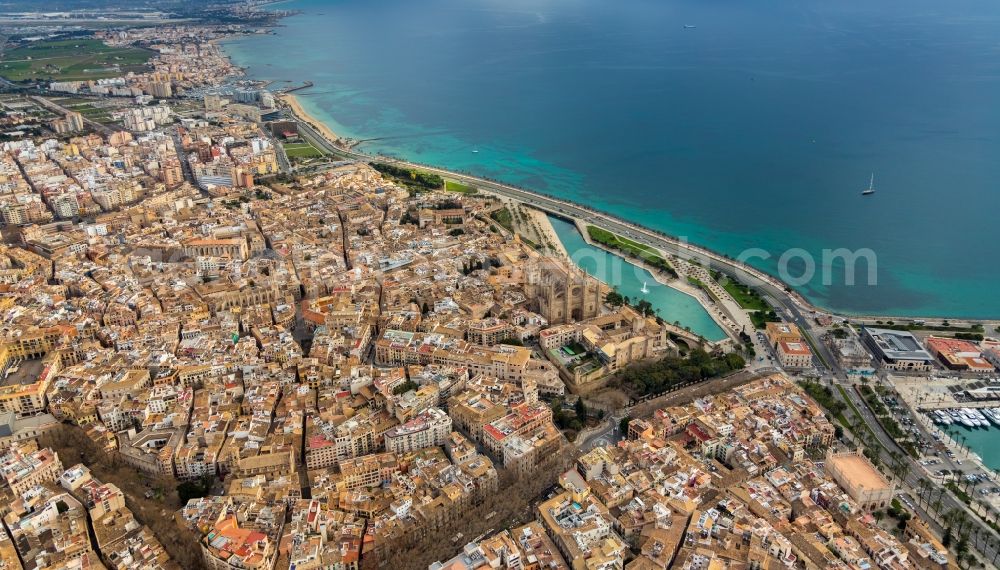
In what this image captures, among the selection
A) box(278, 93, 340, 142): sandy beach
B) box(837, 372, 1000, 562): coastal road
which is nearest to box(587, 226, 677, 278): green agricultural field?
box(837, 372, 1000, 562): coastal road

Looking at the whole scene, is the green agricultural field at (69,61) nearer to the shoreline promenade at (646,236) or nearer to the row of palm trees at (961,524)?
the shoreline promenade at (646,236)

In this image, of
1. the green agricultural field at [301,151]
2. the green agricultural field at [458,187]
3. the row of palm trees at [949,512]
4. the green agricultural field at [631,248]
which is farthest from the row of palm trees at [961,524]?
the green agricultural field at [301,151]

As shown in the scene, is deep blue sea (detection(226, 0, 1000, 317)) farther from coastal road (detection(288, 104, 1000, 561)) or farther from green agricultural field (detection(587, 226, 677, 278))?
green agricultural field (detection(587, 226, 677, 278))

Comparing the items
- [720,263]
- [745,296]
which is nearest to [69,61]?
[720,263]

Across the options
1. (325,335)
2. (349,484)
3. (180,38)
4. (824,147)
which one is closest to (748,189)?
(824,147)

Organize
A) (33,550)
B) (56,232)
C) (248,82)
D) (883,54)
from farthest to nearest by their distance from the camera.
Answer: (883,54), (248,82), (56,232), (33,550)

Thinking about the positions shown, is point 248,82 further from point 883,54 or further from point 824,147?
point 883,54
